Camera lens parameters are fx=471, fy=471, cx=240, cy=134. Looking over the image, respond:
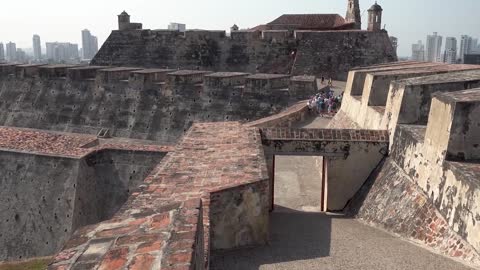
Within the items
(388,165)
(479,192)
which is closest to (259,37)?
(388,165)

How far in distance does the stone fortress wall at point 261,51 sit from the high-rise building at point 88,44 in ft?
499

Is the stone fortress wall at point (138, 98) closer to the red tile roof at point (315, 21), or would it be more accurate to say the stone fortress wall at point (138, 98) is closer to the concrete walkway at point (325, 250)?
the concrete walkway at point (325, 250)

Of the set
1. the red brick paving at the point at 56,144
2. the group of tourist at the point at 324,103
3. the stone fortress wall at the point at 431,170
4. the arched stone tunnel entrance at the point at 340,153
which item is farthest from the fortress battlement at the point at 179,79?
the arched stone tunnel entrance at the point at 340,153

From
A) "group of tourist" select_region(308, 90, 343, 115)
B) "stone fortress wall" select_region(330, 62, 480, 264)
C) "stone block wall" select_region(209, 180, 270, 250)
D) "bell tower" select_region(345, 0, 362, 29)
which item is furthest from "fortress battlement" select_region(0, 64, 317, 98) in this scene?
"bell tower" select_region(345, 0, 362, 29)

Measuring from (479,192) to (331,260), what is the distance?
184 cm

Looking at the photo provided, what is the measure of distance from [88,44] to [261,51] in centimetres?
16503

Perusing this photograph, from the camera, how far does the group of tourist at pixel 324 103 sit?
13617mm

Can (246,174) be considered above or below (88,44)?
below

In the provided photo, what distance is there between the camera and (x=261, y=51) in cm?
1895

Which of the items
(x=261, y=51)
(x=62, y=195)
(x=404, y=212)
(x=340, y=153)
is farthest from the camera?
(x=261, y=51)

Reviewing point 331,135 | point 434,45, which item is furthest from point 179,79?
point 434,45

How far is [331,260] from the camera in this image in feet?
18.7

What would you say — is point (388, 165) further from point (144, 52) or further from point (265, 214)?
point (144, 52)

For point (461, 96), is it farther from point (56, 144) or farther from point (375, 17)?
point (375, 17)
